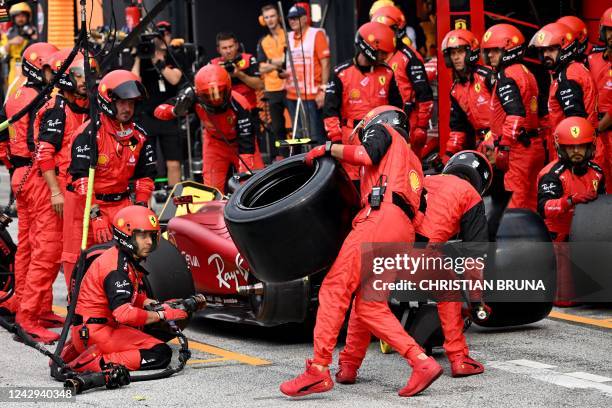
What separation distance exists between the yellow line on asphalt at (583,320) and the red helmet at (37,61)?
4.36 meters

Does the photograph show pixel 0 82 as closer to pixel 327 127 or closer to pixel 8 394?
pixel 327 127

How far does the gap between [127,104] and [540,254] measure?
10.4ft

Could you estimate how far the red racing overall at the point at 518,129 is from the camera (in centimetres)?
1257

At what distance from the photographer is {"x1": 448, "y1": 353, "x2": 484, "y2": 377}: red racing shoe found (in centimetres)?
847

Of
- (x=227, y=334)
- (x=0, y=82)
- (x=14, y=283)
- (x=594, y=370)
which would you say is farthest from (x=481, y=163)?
(x=0, y=82)

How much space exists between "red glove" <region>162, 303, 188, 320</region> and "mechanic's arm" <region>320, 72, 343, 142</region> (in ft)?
14.7

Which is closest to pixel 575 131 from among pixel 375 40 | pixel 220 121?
pixel 375 40

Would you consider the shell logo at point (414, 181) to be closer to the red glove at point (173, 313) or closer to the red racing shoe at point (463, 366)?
the red racing shoe at point (463, 366)

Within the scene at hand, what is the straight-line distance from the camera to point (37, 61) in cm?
1112

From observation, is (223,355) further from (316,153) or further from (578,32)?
(578,32)

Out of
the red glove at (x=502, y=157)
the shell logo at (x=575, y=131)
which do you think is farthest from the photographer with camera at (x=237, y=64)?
the shell logo at (x=575, y=131)

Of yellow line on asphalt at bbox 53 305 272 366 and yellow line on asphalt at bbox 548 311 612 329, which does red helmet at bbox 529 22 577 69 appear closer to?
yellow line on asphalt at bbox 548 311 612 329

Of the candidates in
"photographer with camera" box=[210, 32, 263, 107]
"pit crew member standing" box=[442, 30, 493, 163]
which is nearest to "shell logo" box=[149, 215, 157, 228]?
"pit crew member standing" box=[442, 30, 493, 163]

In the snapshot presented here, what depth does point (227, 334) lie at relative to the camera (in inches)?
412
